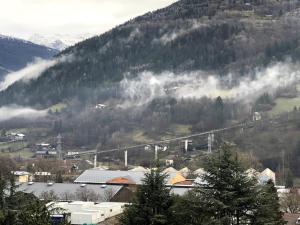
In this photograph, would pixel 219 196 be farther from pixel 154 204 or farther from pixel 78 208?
pixel 78 208

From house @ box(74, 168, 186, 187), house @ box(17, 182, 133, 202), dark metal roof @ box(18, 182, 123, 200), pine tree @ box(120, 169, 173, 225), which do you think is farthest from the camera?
house @ box(74, 168, 186, 187)

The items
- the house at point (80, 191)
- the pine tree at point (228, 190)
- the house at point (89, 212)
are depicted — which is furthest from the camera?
the house at point (80, 191)

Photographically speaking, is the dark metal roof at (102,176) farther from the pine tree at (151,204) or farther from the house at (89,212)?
the pine tree at (151,204)

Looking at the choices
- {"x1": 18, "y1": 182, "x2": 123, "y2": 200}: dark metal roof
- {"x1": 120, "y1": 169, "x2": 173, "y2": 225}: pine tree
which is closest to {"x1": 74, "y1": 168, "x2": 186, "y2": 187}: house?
{"x1": 18, "y1": 182, "x2": 123, "y2": 200}: dark metal roof

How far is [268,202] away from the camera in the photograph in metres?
38.8

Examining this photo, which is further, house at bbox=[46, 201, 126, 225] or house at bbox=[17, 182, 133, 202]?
house at bbox=[17, 182, 133, 202]

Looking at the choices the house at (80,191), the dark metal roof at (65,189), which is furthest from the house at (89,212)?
the dark metal roof at (65,189)

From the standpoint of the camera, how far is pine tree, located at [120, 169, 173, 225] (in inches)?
1594

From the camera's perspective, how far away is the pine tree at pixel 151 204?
40.5 meters

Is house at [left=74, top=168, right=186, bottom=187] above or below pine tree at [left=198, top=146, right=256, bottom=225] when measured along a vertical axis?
below

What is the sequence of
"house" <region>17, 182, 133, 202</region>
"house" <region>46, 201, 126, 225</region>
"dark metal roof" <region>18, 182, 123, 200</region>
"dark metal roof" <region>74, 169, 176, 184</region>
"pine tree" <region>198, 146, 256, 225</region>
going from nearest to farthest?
"pine tree" <region>198, 146, 256, 225</region>
"house" <region>46, 201, 126, 225</region>
"house" <region>17, 182, 133, 202</region>
"dark metal roof" <region>18, 182, 123, 200</region>
"dark metal roof" <region>74, 169, 176, 184</region>

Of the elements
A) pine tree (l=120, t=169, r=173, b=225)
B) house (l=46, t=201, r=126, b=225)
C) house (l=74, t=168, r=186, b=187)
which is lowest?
house (l=46, t=201, r=126, b=225)

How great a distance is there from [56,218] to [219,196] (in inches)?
1541

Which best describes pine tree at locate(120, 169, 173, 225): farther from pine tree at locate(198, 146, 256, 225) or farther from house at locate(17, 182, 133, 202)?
house at locate(17, 182, 133, 202)
